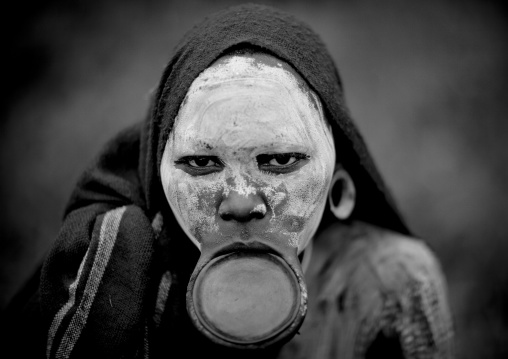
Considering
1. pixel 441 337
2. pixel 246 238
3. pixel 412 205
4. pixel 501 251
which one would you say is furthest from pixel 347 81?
pixel 246 238

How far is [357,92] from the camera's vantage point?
2.92 m

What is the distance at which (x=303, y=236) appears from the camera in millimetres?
1206

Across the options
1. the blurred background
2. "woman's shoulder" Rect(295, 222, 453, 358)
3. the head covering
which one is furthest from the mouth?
the blurred background

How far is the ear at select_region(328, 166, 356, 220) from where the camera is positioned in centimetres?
137

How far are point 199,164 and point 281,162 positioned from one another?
187mm

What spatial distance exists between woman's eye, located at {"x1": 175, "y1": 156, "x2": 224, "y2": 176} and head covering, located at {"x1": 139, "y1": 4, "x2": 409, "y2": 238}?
0.32 ft

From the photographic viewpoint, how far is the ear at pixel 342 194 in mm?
1374

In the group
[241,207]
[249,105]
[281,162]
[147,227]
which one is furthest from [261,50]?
[147,227]

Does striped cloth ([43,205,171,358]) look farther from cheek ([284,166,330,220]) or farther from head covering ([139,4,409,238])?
cheek ([284,166,330,220])

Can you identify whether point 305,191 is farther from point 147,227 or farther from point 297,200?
point 147,227

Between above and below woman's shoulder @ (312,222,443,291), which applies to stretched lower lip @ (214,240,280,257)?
above

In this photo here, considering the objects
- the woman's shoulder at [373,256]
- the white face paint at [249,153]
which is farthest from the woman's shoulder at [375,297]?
the white face paint at [249,153]

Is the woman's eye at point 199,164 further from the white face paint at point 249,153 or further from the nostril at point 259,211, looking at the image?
the nostril at point 259,211

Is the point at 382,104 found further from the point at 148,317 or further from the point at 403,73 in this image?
the point at 148,317
